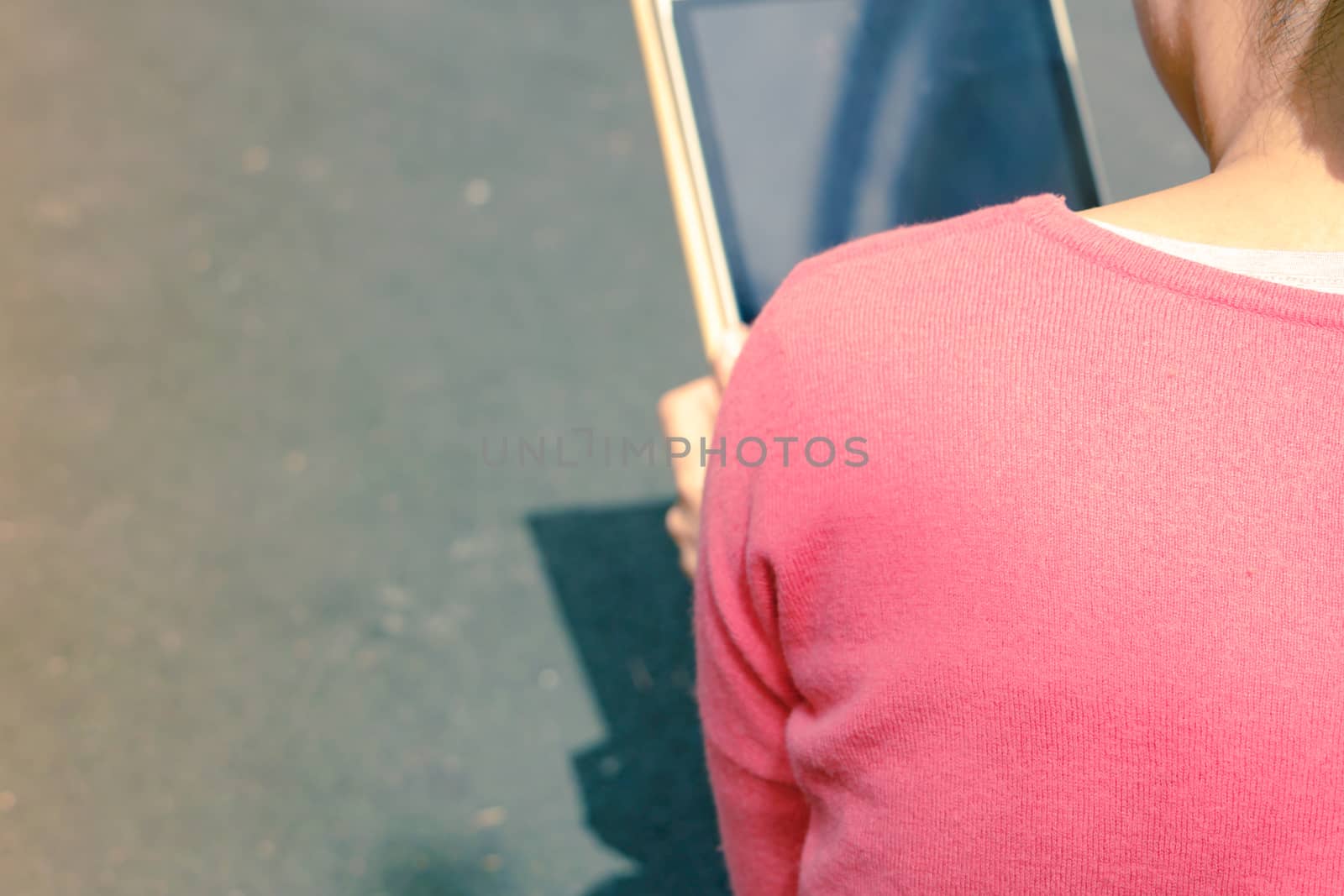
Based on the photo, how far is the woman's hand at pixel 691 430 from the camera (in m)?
0.67

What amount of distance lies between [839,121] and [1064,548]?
0.50m

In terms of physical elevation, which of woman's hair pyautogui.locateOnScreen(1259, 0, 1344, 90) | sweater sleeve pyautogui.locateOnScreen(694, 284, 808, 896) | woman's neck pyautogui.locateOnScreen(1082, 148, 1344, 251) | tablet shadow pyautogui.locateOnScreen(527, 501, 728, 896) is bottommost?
tablet shadow pyautogui.locateOnScreen(527, 501, 728, 896)

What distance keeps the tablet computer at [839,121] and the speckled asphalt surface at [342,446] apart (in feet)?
1.66

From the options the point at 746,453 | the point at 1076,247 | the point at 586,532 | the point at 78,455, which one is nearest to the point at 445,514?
the point at 586,532

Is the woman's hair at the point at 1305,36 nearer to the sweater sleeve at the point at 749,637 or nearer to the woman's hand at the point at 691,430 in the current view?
the sweater sleeve at the point at 749,637

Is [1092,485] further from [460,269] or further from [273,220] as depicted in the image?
[273,220]

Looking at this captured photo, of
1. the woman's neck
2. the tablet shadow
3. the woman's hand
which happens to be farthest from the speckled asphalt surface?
the woman's neck

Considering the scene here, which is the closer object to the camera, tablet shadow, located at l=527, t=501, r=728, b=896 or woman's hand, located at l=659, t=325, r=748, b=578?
woman's hand, located at l=659, t=325, r=748, b=578

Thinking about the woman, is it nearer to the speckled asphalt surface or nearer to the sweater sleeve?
the sweater sleeve

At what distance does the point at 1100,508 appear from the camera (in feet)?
1.10

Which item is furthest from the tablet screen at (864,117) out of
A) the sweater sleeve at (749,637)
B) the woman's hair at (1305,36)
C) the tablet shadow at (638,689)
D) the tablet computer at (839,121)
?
the tablet shadow at (638,689)

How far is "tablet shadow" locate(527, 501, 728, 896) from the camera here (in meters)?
1.02

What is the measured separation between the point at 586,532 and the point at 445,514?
0.16m

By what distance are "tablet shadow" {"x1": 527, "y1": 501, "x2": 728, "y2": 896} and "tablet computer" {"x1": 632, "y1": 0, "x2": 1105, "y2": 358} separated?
0.47 metres
